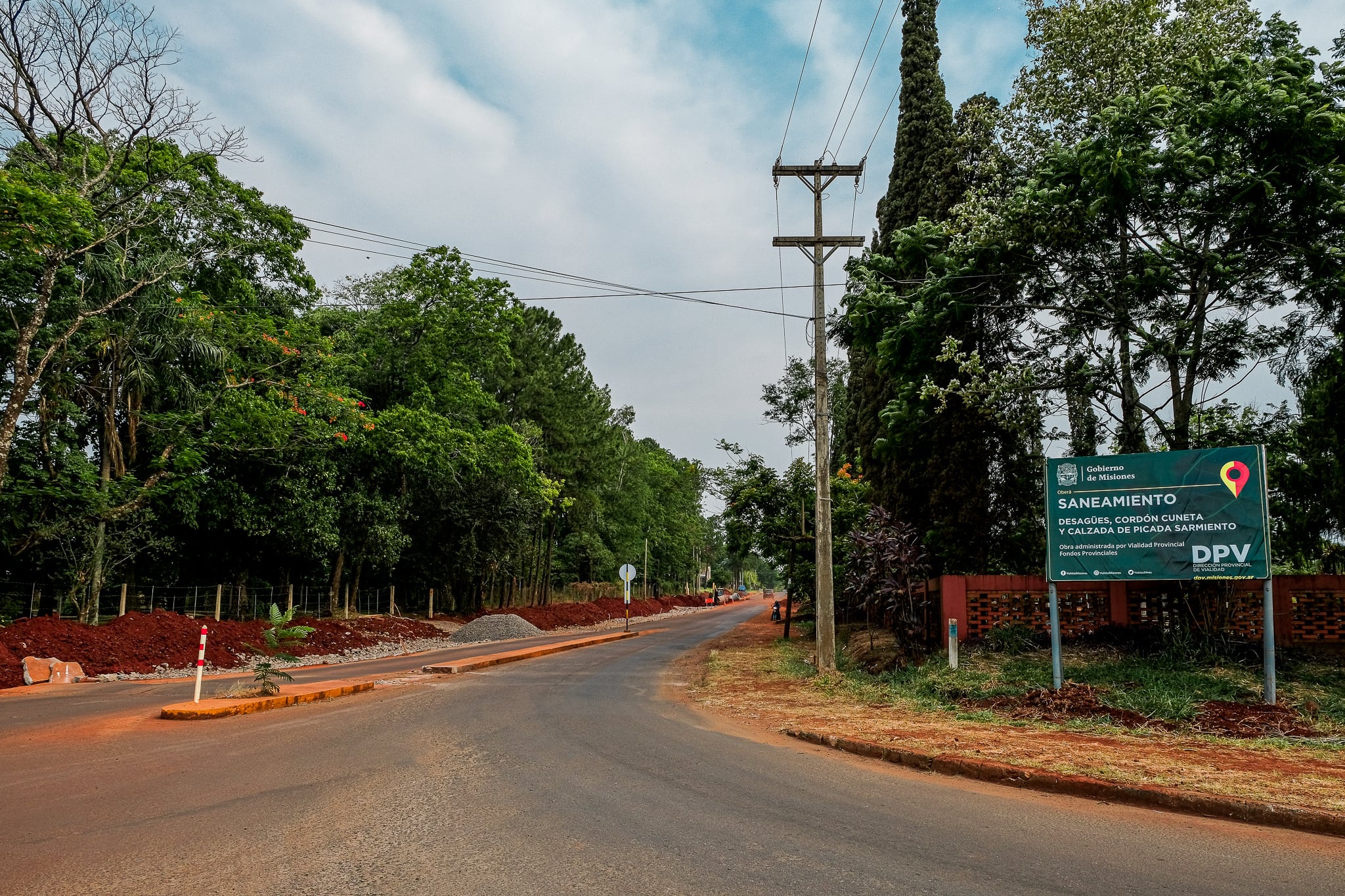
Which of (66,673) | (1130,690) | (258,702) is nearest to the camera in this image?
(1130,690)

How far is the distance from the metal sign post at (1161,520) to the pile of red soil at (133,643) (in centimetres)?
1440

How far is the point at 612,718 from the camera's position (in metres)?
11.3

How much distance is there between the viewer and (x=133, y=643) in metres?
18.2

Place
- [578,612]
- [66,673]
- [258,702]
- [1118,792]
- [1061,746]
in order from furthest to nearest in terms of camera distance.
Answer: [578,612], [66,673], [258,702], [1061,746], [1118,792]

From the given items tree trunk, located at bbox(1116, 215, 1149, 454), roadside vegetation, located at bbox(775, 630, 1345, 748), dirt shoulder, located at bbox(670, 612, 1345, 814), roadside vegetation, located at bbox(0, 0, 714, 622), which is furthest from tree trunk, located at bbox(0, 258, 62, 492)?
tree trunk, located at bbox(1116, 215, 1149, 454)

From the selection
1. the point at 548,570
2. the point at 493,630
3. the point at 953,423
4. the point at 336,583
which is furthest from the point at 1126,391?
the point at 548,570

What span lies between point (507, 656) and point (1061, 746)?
1559 cm

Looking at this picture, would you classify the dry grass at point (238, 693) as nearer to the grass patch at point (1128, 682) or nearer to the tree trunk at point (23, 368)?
the tree trunk at point (23, 368)

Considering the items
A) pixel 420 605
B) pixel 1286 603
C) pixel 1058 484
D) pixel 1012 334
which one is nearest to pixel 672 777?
pixel 1058 484

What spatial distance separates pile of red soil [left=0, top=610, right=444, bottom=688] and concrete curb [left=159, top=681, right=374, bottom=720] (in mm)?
2925

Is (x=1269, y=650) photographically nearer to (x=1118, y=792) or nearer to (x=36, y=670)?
(x=1118, y=792)

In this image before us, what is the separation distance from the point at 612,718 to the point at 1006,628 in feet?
23.8

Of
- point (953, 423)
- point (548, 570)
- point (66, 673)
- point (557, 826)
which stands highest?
point (953, 423)

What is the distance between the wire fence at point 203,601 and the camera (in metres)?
22.1
